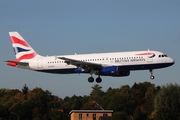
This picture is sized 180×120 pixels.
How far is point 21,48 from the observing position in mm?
112312

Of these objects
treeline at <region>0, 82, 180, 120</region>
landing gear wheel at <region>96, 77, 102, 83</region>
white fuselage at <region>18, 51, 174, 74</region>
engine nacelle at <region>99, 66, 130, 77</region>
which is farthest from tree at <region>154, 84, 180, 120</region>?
white fuselage at <region>18, 51, 174, 74</region>

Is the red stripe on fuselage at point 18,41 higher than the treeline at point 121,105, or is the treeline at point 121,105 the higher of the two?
the red stripe on fuselage at point 18,41

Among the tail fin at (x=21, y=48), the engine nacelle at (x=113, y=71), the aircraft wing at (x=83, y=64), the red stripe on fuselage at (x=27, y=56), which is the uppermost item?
the tail fin at (x=21, y=48)

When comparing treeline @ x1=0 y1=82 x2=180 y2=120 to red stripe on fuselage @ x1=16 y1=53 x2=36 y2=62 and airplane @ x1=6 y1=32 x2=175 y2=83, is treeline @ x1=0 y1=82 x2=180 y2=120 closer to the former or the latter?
red stripe on fuselage @ x1=16 y1=53 x2=36 y2=62

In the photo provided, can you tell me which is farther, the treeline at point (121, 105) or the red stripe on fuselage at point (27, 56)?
the treeline at point (121, 105)

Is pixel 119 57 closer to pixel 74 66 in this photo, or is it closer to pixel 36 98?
pixel 74 66

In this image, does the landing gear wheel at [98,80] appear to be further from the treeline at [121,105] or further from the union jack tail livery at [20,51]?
the treeline at [121,105]

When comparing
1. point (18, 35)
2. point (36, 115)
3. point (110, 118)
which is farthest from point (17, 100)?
point (18, 35)

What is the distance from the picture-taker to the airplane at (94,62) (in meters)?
98.4

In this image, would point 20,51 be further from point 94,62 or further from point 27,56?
point 94,62

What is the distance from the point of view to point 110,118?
148 meters

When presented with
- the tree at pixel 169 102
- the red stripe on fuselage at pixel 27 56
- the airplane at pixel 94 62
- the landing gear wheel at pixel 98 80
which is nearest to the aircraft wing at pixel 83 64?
the airplane at pixel 94 62

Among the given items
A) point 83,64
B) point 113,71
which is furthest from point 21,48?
point 113,71

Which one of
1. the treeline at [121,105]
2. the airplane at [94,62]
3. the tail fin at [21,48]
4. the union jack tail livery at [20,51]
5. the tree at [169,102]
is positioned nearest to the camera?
the airplane at [94,62]
